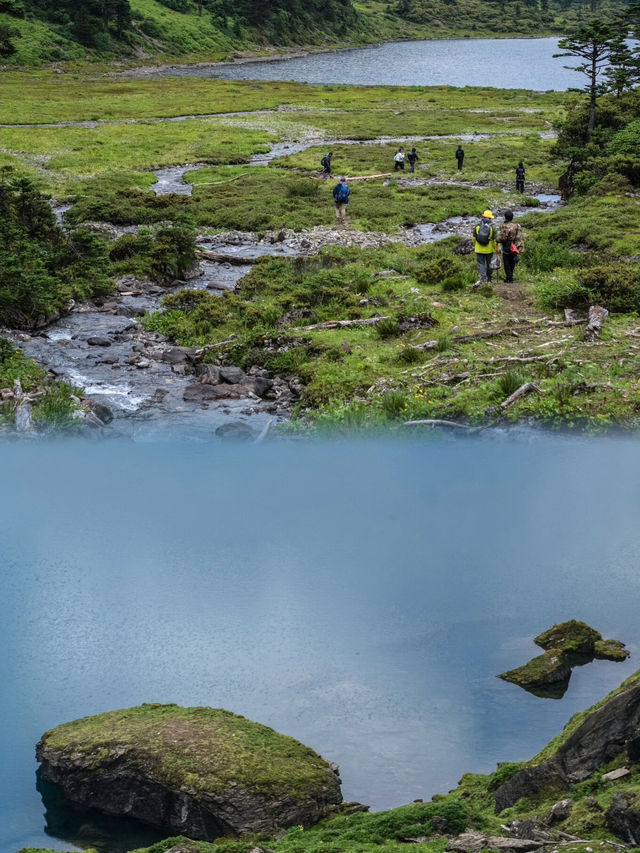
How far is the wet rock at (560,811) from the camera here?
58.5ft

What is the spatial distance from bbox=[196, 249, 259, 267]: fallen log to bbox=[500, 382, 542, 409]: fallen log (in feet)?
73.1

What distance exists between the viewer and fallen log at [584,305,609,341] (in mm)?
29094

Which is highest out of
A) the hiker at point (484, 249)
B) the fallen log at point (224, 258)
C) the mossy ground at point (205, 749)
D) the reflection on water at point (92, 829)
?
the hiker at point (484, 249)

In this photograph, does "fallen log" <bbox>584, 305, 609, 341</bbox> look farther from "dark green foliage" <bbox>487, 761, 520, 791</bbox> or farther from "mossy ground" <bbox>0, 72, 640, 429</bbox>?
"dark green foliage" <bbox>487, 761, 520, 791</bbox>

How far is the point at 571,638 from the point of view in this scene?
93.8 feet

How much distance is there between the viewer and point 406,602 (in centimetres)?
3678

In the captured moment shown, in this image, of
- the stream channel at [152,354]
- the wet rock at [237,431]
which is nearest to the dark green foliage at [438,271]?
the stream channel at [152,354]

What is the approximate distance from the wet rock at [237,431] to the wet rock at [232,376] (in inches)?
123

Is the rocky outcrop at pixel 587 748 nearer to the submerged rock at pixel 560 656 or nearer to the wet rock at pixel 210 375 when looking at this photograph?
the submerged rock at pixel 560 656

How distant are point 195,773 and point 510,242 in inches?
832

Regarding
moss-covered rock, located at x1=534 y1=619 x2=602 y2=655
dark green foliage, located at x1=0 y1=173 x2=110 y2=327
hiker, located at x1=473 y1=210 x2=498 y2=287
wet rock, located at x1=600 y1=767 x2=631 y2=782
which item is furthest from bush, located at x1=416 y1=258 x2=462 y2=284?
wet rock, located at x1=600 y1=767 x2=631 y2=782

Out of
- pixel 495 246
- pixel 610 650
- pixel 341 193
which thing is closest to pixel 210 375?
pixel 495 246

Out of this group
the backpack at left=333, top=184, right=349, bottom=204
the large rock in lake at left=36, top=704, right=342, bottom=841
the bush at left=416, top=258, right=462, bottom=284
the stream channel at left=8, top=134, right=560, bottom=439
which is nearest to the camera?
the large rock in lake at left=36, top=704, right=342, bottom=841

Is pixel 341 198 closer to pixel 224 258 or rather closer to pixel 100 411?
pixel 224 258
